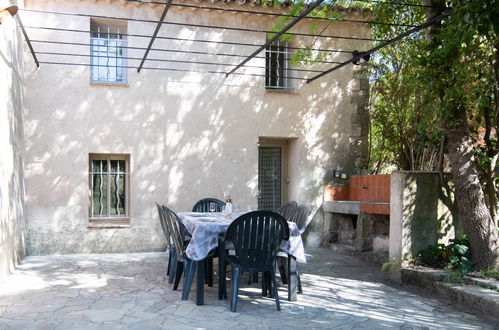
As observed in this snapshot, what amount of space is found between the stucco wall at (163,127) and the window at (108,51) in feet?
0.96

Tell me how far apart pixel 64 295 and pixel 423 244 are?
181 inches

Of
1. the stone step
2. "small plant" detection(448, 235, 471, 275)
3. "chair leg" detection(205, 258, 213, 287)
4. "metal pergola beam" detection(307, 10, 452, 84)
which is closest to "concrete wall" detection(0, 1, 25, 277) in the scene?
"chair leg" detection(205, 258, 213, 287)

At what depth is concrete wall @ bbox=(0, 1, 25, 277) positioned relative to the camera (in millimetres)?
6121

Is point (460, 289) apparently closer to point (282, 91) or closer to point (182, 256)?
point (182, 256)

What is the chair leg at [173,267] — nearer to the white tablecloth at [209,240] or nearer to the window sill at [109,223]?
the white tablecloth at [209,240]

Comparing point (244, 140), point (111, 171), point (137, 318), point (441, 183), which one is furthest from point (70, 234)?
point (441, 183)

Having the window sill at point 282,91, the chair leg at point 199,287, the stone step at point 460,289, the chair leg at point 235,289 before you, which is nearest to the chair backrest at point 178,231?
the chair leg at point 199,287

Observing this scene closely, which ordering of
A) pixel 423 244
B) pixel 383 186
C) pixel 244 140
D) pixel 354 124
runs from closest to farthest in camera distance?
pixel 423 244 → pixel 383 186 → pixel 244 140 → pixel 354 124

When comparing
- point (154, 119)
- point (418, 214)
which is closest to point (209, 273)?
point (418, 214)

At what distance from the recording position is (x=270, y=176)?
9.72m

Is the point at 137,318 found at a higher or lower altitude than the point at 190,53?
lower

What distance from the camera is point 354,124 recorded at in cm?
965

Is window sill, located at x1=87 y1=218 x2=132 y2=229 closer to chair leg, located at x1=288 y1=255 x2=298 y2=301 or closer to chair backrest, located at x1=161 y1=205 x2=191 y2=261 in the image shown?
chair backrest, located at x1=161 y1=205 x2=191 y2=261

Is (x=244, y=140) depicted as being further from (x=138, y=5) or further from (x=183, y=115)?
(x=138, y=5)
